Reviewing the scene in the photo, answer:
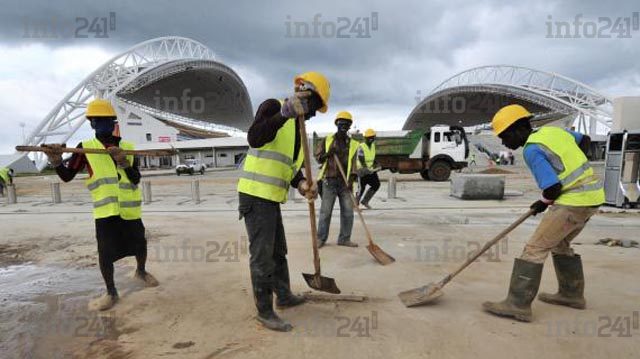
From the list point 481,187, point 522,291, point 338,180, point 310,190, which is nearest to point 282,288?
point 310,190

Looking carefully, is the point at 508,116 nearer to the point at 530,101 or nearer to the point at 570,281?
the point at 570,281

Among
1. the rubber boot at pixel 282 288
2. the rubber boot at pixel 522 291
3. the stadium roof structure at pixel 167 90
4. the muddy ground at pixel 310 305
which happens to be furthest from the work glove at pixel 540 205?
the stadium roof structure at pixel 167 90

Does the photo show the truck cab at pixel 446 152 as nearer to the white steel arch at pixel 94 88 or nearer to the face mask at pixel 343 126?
the face mask at pixel 343 126

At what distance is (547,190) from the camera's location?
276cm

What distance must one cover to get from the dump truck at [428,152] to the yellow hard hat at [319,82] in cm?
1502

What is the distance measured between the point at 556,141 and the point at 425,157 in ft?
55.7

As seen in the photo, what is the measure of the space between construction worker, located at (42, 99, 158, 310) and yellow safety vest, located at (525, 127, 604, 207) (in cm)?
338

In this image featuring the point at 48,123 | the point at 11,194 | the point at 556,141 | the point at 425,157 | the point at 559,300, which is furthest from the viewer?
the point at 48,123

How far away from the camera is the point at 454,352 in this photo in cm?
242

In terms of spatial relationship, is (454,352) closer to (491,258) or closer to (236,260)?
(491,258)

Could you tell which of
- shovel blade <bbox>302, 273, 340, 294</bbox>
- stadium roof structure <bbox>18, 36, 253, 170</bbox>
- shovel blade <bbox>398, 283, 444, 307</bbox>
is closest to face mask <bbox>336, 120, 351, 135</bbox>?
shovel blade <bbox>302, 273, 340, 294</bbox>

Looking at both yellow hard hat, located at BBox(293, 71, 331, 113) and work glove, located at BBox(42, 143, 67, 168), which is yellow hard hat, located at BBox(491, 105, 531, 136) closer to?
yellow hard hat, located at BBox(293, 71, 331, 113)

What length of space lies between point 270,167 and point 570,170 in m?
2.22

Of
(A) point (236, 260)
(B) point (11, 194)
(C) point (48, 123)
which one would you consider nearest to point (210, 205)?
(A) point (236, 260)
